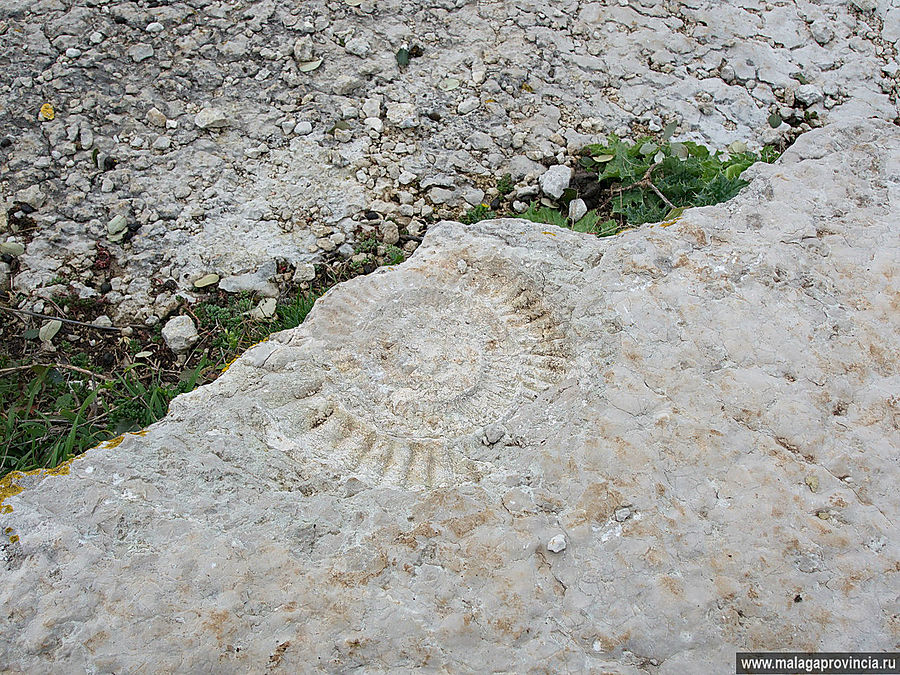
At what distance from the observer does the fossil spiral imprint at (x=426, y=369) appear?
2279 millimetres

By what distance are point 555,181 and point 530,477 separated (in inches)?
73.6

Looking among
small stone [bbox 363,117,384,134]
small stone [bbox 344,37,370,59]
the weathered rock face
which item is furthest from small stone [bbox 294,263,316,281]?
small stone [bbox 344,37,370,59]

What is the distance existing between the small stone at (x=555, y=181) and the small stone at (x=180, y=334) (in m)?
1.75

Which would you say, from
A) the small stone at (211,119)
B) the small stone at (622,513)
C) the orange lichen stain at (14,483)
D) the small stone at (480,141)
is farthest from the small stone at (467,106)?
the orange lichen stain at (14,483)

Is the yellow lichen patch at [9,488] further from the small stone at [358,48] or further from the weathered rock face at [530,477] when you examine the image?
the small stone at [358,48]

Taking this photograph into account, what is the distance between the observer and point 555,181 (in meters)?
3.56

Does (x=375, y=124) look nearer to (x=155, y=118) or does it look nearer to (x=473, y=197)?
(x=473, y=197)

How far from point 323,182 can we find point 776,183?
79.0 inches

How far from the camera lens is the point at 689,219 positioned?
2705mm

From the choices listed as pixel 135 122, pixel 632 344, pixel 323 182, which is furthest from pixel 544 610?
pixel 135 122

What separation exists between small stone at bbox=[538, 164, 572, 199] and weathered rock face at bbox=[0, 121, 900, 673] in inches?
33.1

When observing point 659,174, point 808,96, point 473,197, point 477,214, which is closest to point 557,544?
point 477,214

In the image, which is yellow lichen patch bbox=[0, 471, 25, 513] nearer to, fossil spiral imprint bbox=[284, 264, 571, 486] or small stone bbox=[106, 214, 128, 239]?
fossil spiral imprint bbox=[284, 264, 571, 486]

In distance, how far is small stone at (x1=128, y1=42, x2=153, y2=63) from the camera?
381 cm
